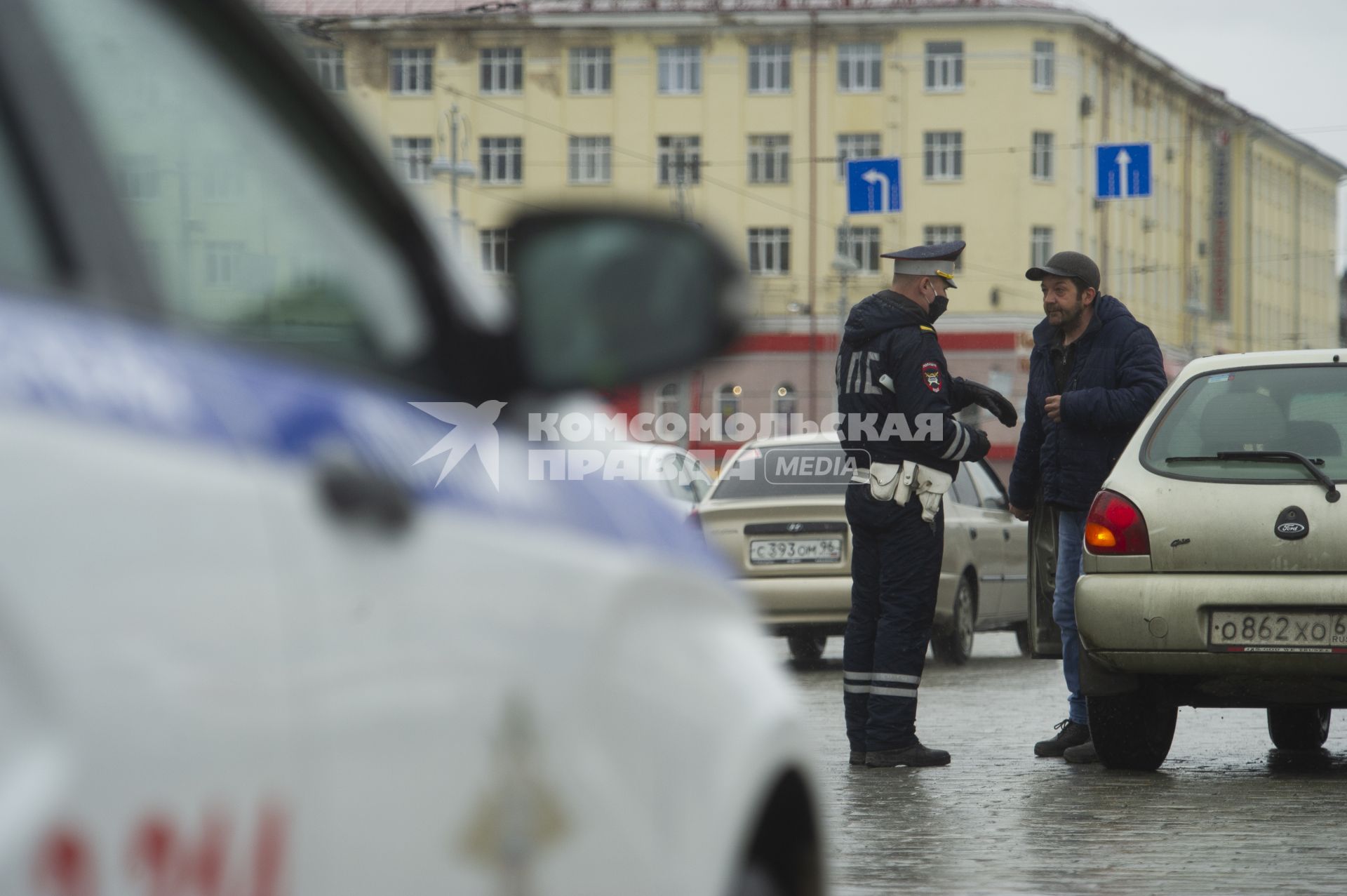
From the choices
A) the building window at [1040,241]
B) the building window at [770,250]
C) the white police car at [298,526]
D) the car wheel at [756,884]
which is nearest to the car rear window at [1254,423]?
the car wheel at [756,884]

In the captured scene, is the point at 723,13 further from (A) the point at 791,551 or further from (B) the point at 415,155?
(A) the point at 791,551

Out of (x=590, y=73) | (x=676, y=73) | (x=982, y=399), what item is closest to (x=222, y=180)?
(x=982, y=399)

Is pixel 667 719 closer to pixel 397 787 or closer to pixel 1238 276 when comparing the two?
pixel 397 787

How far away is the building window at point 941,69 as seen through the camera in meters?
68.1

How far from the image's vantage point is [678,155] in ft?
228

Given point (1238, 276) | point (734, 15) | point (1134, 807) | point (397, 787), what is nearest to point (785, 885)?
point (397, 787)

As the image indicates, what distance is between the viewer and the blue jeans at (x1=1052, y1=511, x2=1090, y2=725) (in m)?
9.36

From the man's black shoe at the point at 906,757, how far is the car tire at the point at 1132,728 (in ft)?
2.18

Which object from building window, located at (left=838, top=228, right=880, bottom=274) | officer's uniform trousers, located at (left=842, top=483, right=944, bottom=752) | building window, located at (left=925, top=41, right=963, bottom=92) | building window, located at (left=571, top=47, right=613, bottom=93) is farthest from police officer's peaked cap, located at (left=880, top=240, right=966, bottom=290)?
building window, located at (left=571, top=47, right=613, bottom=93)

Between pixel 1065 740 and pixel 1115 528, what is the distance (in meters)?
1.48

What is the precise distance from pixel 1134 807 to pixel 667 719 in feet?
18.4

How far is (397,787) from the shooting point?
76.9 inches

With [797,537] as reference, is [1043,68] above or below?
above

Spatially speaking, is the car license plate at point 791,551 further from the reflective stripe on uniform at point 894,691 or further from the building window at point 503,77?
the building window at point 503,77
